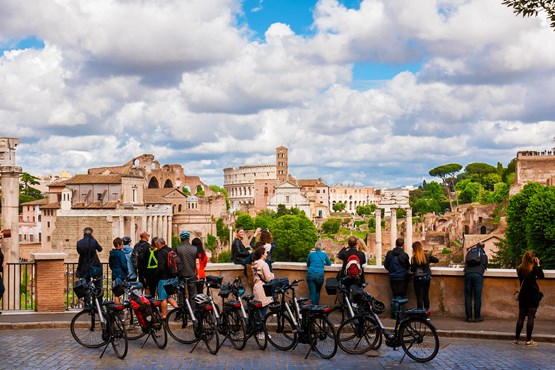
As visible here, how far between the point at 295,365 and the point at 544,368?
3747 millimetres

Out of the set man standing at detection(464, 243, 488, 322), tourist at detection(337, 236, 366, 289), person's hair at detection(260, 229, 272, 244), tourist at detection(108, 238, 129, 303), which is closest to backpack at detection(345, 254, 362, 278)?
tourist at detection(337, 236, 366, 289)

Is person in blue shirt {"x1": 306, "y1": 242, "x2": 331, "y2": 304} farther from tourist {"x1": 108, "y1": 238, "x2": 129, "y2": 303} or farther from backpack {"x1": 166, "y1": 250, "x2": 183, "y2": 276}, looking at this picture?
tourist {"x1": 108, "y1": 238, "x2": 129, "y2": 303}

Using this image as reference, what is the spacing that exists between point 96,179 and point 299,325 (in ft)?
254

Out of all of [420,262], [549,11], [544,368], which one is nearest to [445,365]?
[544,368]

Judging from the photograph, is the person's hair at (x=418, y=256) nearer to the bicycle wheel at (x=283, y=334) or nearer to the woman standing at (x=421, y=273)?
the woman standing at (x=421, y=273)

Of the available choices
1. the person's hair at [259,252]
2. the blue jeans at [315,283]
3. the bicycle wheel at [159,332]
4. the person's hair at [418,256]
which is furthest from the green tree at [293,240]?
the bicycle wheel at [159,332]

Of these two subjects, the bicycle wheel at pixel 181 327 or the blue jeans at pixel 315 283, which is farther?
the blue jeans at pixel 315 283

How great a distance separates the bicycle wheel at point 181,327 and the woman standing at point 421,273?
15.1ft

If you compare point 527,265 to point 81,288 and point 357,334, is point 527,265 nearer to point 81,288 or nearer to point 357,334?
point 357,334

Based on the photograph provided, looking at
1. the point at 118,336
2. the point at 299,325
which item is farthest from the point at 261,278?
the point at 118,336

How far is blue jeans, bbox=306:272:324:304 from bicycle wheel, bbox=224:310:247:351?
107 inches

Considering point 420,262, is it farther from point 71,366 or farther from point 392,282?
point 71,366

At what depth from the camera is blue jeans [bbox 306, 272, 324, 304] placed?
49.1ft

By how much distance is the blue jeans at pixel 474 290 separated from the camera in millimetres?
14688
